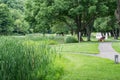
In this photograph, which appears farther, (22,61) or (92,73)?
(92,73)

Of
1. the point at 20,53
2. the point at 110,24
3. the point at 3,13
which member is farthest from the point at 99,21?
the point at 20,53

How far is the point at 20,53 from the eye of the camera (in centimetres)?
984

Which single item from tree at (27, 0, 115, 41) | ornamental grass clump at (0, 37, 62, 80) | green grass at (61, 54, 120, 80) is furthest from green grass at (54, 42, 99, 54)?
ornamental grass clump at (0, 37, 62, 80)

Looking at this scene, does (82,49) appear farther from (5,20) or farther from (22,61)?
(5,20)

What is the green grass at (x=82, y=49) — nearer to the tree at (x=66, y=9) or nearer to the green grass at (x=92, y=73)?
the green grass at (x=92, y=73)

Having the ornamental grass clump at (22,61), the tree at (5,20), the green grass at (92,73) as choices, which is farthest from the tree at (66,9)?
the ornamental grass clump at (22,61)

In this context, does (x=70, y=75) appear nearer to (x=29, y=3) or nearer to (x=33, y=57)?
(x=33, y=57)

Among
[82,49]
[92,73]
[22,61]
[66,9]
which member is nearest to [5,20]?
[66,9]

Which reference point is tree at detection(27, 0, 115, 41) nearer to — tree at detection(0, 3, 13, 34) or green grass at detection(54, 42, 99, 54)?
green grass at detection(54, 42, 99, 54)

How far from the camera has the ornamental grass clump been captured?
9.22 m

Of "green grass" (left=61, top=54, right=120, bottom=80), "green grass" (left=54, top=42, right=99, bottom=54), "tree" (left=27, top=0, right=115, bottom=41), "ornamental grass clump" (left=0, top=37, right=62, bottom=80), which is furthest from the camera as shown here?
"tree" (left=27, top=0, right=115, bottom=41)

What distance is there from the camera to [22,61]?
383 inches

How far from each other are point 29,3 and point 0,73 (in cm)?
4226

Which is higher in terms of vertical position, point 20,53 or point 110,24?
point 20,53
